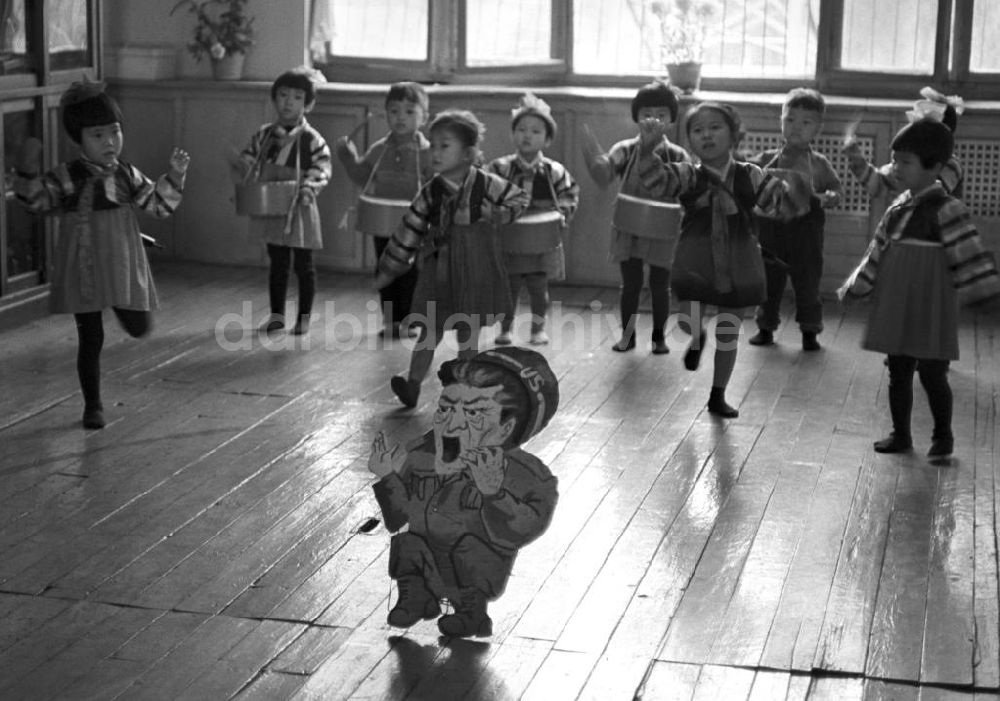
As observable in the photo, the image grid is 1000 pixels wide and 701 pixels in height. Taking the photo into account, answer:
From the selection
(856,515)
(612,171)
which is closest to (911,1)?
(612,171)

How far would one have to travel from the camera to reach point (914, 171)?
4.96 m

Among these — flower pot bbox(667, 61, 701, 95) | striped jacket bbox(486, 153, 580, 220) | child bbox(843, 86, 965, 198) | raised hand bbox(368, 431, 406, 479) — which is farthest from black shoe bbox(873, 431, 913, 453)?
flower pot bbox(667, 61, 701, 95)

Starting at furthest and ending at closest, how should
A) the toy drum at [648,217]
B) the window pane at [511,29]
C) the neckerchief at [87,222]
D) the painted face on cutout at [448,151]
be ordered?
the window pane at [511,29]
the toy drum at [648,217]
the painted face on cutout at [448,151]
the neckerchief at [87,222]

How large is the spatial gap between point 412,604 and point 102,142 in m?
2.34

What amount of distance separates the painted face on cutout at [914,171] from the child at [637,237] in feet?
5.01

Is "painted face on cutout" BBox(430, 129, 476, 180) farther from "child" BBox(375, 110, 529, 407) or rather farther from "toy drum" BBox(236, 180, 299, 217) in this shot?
"toy drum" BBox(236, 180, 299, 217)

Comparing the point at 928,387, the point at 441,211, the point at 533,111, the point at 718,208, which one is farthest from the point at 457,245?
the point at 928,387

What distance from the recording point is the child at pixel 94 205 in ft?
16.8

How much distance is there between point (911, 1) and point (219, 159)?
3.66 meters

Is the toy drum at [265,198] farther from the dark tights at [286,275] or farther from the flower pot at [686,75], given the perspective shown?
the flower pot at [686,75]

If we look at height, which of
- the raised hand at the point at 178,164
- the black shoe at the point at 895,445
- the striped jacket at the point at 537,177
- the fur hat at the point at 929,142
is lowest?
the black shoe at the point at 895,445

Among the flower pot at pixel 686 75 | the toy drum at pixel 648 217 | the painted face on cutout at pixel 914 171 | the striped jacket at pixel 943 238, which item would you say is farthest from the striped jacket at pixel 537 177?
the painted face on cutout at pixel 914 171

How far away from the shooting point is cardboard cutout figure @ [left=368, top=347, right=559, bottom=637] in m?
3.41

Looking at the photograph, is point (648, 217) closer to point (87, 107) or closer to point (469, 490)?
point (87, 107)
